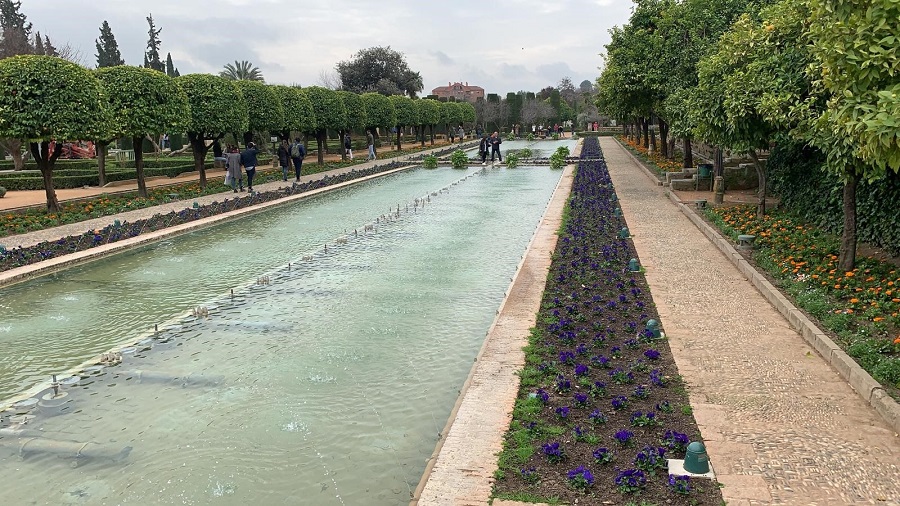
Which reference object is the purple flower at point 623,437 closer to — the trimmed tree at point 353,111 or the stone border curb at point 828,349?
the stone border curb at point 828,349

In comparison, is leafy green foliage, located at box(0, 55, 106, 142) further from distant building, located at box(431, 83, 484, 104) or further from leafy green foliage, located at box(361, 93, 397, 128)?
distant building, located at box(431, 83, 484, 104)

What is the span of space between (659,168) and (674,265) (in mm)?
15653

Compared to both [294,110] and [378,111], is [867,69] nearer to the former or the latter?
[294,110]

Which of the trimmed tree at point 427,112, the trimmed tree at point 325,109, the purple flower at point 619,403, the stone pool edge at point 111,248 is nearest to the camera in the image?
the purple flower at point 619,403

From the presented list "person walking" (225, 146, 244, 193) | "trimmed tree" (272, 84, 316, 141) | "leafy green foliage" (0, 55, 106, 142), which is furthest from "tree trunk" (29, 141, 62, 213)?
"trimmed tree" (272, 84, 316, 141)

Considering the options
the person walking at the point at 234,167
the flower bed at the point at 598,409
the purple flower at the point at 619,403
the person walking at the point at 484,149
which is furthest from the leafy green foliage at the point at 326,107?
the purple flower at the point at 619,403

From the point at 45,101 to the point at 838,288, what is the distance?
54.2ft

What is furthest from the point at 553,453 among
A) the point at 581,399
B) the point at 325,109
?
the point at 325,109

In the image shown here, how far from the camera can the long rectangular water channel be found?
4.77 metres

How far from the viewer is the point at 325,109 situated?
31.9m

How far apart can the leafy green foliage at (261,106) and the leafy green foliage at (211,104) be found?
2.56 m

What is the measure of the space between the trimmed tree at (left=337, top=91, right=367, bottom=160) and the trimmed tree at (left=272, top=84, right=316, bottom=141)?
5141 mm

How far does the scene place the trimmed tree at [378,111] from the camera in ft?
A: 129

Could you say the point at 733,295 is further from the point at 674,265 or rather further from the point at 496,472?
the point at 496,472
